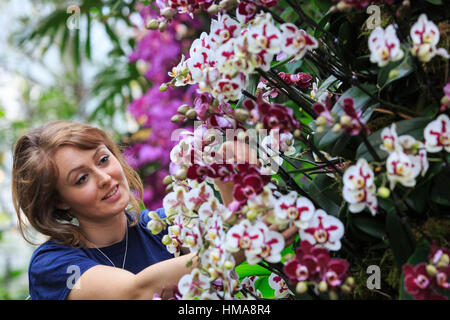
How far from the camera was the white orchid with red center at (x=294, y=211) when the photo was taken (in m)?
0.56

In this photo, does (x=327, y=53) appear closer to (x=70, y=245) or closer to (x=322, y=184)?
(x=322, y=184)

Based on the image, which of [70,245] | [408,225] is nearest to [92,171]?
[70,245]

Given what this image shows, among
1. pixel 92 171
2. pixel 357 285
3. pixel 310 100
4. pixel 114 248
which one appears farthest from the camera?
pixel 114 248

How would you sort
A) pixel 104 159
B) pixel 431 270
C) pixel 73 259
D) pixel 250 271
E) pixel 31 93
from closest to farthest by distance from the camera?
pixel 431 270 → pixel 250 271 → pixel 73 259 → pixel 104 159 → pixel 31 93

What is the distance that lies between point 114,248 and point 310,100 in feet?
2.11

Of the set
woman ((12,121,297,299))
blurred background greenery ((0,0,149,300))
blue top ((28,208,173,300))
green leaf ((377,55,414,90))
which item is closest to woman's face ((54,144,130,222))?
woman ((12,121,297,299))

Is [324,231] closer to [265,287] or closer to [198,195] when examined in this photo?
[198,195]

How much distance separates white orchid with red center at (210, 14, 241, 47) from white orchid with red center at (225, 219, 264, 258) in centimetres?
24

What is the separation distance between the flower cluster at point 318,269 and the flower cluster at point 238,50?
0.22m

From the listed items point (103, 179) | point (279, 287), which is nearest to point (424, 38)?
point (279, 287)

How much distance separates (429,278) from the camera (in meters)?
0.52

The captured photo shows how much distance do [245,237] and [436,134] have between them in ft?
0.79

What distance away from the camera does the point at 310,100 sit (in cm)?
80

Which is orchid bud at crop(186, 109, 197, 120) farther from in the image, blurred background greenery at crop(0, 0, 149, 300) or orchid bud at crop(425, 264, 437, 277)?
blurred background greenery at crop(0, 0, 149, 300)
